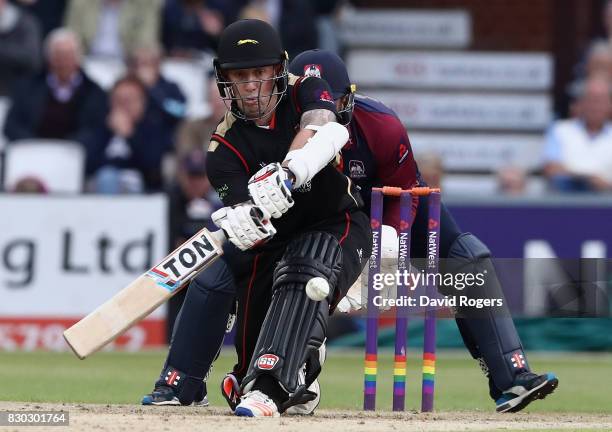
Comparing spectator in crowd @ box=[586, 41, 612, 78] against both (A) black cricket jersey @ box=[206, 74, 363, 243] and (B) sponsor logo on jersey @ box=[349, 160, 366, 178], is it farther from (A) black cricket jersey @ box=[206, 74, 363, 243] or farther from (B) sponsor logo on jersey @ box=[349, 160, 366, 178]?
(A) black cricket jersey @ box=[206, 74, 363, 243]

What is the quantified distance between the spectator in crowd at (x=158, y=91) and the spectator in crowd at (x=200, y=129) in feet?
1.65

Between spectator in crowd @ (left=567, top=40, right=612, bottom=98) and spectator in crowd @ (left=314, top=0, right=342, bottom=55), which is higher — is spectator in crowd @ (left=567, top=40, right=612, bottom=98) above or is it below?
below

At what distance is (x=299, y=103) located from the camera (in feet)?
22.6

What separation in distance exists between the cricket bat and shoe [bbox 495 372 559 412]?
187 centimetres

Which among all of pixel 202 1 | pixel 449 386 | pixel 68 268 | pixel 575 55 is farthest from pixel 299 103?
pixel 575 55

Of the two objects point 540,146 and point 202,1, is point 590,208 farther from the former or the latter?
point 202,1

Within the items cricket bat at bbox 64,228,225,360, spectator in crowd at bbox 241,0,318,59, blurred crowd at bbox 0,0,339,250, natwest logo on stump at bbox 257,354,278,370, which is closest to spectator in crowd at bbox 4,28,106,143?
blurred crowd at bbox 0,0,339,250

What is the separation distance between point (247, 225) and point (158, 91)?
25.9ft

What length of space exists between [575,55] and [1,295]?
8.09 m

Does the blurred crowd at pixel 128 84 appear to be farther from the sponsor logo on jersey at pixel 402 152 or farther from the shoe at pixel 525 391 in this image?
the shoe at pixel 525 391

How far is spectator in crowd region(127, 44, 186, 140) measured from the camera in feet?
45.9

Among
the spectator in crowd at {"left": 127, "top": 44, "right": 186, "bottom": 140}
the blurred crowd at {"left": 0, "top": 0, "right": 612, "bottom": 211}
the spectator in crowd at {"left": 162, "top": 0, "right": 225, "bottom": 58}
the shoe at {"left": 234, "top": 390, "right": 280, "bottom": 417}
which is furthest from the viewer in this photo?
the spectator in crowd at {"left": 162, "top": 0, "right": 225, "bottom": 58}

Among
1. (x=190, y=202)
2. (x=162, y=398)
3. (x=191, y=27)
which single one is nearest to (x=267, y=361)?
(x=162, y=398)

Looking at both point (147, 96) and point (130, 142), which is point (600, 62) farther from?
point (130, 142)
